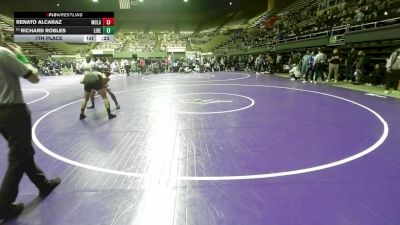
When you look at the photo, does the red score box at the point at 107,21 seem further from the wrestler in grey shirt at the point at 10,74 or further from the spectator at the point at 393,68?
the spectator at the point at 393,68

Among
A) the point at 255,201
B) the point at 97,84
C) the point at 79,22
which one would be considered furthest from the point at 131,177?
the point at 79,22

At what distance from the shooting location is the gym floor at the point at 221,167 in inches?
130

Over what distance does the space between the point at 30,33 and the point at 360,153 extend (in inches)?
526

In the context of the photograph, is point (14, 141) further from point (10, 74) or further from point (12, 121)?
point (10, 74)

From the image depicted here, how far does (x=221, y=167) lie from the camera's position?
4.57 m

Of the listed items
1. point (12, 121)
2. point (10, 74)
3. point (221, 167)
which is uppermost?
point (10, 74)

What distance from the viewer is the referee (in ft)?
10.5

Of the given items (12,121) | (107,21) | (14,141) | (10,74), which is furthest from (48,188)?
(107,21)
